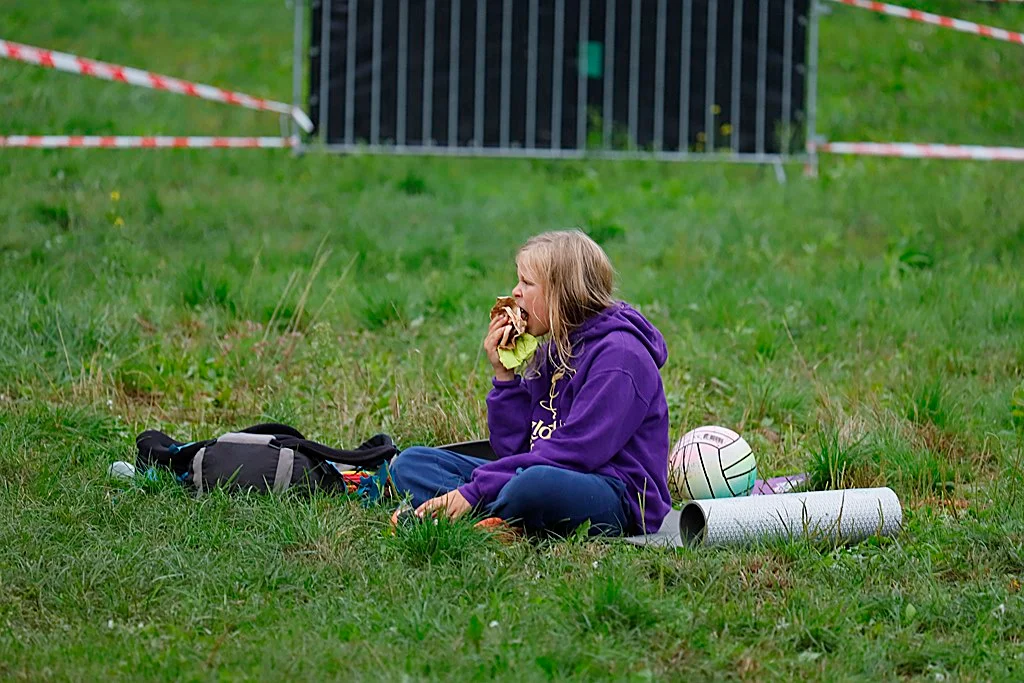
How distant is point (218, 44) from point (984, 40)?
916cm

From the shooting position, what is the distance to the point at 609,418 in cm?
468

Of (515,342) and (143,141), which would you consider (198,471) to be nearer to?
(515,342)

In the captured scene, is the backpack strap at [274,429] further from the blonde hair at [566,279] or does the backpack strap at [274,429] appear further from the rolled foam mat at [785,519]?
the rolled foam mat at [785,519]

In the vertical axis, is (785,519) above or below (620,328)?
below

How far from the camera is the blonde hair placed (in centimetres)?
487

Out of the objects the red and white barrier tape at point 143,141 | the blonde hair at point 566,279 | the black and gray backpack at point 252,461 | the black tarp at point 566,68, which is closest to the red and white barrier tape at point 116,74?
the red and white barrier tape at point 143,141

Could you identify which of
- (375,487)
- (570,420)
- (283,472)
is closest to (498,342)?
(570,420)

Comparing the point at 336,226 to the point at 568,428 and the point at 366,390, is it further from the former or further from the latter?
the point at 568,428

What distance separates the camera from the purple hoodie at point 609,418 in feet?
15.4

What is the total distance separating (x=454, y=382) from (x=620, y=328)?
5.95ft

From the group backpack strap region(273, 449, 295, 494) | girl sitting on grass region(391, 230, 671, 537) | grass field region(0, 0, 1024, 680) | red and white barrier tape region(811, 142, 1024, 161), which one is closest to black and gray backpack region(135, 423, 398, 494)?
backpack strap region(273, 449, 295, 494)

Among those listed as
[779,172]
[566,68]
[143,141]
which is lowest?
[779,172]

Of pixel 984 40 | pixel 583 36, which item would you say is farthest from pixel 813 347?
pixel 984 40

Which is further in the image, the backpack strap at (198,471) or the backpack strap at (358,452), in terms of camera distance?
the backpack strap at (358,452)
